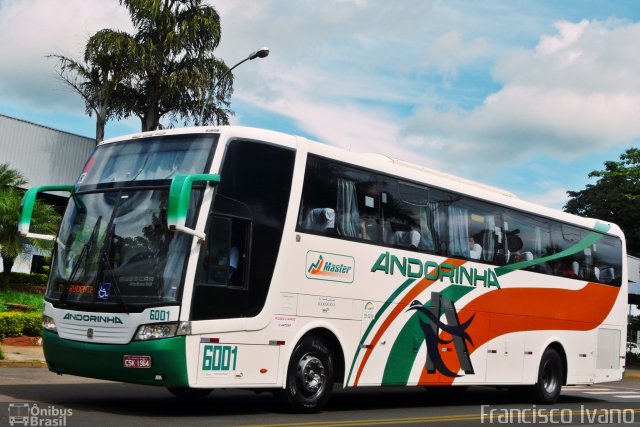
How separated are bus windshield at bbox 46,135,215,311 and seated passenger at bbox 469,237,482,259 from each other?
6.15 metres

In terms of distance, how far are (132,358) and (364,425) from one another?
120 inches

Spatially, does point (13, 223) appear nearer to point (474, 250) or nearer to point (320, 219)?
point (474, 250)

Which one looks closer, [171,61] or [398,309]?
[398,309]

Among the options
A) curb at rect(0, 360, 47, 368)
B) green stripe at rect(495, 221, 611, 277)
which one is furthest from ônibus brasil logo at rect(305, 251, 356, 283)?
curb at rect(0, 360, 47, 368)

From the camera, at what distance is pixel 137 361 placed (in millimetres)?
10672

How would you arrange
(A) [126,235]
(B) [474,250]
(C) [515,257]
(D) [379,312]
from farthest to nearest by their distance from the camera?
1. (C) [515,257]
2. (B) [474,250]
3. (D) [379,312]
4. (A) [126,235]

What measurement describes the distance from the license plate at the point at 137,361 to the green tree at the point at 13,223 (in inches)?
785

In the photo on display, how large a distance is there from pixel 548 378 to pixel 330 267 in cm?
742

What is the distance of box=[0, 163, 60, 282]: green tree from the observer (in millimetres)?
30203

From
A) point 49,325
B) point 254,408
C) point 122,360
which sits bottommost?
point 254,408

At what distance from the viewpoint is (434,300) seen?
14844 millimetres

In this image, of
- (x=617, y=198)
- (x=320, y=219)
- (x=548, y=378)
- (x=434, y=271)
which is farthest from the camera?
(x=617, y=198)

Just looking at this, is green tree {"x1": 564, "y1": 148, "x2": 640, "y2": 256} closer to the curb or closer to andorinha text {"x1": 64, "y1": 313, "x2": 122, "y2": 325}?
the curb

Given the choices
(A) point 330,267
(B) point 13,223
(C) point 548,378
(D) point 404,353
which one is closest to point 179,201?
(A) point 330,267
